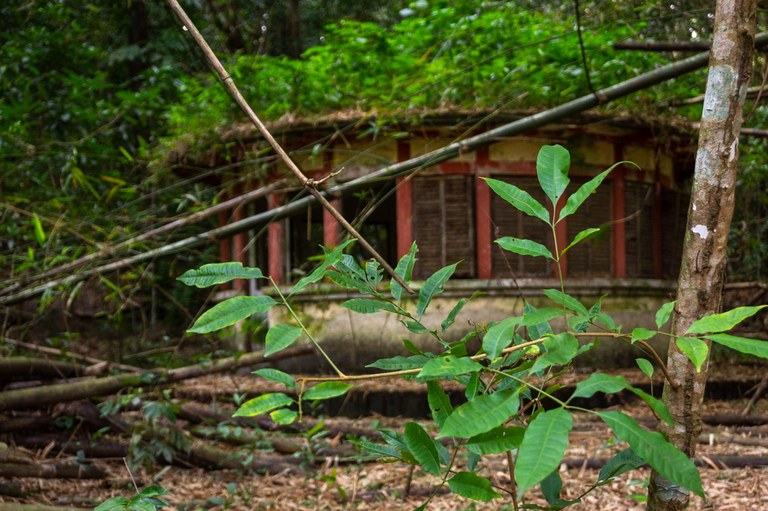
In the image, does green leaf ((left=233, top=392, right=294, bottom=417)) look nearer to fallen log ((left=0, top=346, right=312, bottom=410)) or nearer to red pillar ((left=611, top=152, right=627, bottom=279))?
fallen log ((left=0, top=346, right=312, bottom=410))

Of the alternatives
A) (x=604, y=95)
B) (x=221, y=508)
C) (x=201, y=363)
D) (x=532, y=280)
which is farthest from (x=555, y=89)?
(x=221, y=508)

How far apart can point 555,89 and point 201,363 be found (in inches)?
167

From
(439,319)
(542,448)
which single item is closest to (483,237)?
(439,319)

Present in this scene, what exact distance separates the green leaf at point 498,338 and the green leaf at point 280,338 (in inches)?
13.2

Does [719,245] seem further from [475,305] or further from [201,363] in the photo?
[475,305]

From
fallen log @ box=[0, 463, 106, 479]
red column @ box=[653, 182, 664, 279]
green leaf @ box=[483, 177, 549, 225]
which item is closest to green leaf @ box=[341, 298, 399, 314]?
green leaf @ box=[483, 177, 549, 225]

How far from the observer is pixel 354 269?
5.58 ft

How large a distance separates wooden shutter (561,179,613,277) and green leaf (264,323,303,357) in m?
7.97

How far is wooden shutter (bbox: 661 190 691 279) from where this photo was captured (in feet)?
33.6

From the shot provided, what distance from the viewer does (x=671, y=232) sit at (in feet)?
33.9

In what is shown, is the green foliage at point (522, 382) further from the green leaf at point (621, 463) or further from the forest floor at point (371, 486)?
the forest floor at point (371, 486)

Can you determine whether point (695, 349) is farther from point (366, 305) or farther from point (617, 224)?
point (617, 224)

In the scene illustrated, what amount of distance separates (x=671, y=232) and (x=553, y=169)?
31.3 ft

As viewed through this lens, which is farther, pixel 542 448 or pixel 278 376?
pixel 278 376
